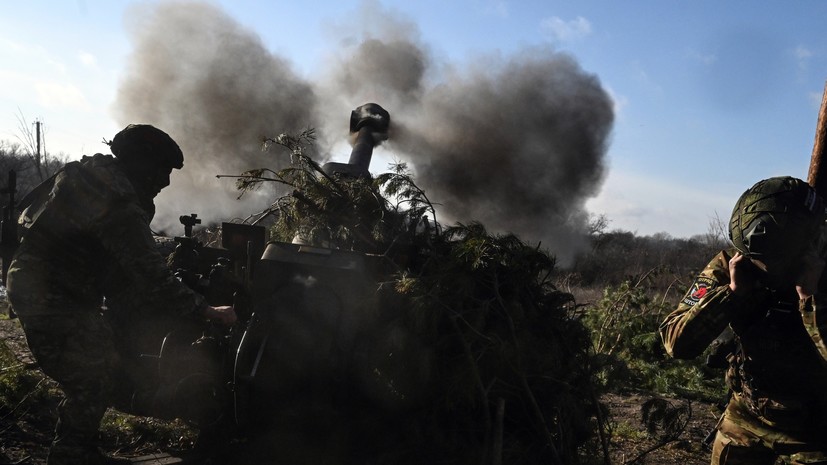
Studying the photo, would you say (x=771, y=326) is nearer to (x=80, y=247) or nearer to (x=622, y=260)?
(x=80, y=247)

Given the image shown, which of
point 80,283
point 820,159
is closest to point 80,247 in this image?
point 80,283

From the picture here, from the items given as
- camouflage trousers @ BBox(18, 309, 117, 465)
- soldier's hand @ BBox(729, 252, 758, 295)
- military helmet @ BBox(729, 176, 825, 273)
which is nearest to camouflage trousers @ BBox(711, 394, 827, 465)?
soldier's hand @ BBox(729, 252, 758, 295)

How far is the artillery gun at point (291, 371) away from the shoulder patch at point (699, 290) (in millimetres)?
1686

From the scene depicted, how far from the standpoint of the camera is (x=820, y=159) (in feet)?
16.3

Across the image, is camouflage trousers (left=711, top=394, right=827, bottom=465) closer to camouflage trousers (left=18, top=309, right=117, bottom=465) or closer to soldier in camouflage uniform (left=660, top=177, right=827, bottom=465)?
soldier in camouflage uniform (left=660, top=177, right=827, bottom=465)

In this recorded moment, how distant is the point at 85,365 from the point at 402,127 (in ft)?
26.9

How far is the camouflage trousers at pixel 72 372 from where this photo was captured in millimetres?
4180

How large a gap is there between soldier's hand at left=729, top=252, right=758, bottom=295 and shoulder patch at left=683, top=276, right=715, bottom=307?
28 centimetres

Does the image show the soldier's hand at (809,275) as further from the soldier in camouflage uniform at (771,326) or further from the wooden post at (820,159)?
the wooden post at (820,159)

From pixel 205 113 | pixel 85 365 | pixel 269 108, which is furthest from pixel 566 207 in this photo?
pixel 85 365

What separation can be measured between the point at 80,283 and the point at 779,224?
12.9ft

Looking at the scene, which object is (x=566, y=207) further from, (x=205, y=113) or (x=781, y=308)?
(x=781, y=308)

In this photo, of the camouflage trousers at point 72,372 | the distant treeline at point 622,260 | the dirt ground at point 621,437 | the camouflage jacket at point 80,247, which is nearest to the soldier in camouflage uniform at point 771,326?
the dirt ground at point 621,437

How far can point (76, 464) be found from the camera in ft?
13.8
